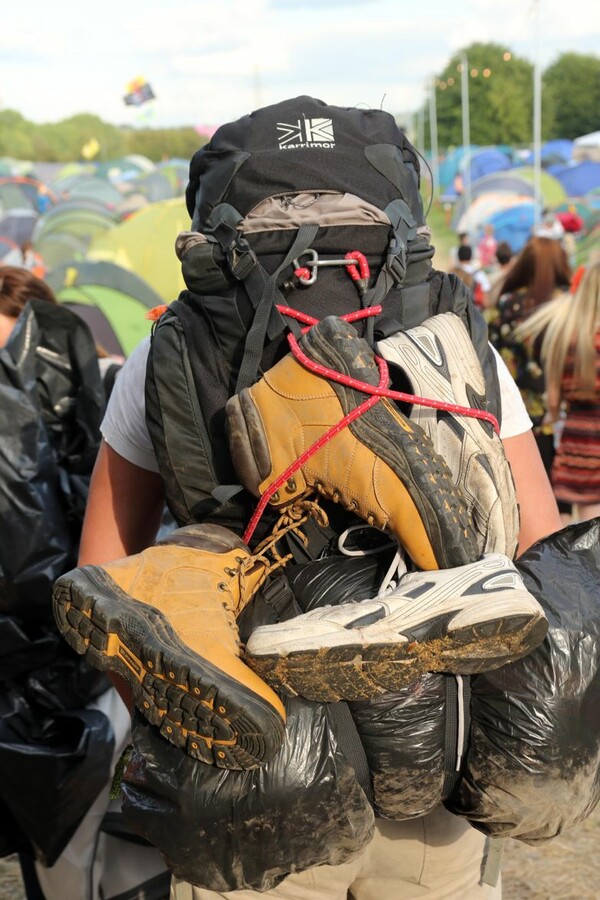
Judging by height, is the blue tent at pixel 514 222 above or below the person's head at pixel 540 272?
below

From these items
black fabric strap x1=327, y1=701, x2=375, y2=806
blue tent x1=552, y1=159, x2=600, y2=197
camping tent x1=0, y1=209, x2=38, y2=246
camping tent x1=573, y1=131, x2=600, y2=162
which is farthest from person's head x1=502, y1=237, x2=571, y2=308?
camping tent x1=573, y1=131, x2=600, y2=162

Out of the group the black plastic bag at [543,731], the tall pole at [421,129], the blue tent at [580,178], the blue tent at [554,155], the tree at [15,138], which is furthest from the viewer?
the tree at [15,138]

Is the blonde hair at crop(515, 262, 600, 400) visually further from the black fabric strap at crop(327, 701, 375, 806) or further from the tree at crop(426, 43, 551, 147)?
the tree at crop(426, 43, 551, 147)

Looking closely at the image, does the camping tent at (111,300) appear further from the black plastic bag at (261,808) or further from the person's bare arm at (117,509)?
the black plastic bag at (261,808)

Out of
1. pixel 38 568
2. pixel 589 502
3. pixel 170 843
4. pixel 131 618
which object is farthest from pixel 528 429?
pixel 589 502

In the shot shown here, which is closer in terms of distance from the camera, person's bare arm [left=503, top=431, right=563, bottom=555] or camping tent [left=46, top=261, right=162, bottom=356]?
person's bare arm [left=503, top=431, right=563, bottom=555]

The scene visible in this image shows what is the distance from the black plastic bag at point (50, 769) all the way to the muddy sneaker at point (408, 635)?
1.66m

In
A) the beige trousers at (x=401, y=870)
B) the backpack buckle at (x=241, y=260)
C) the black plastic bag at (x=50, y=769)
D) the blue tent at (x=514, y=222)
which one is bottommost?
the blue tent at (x=514, y=222)

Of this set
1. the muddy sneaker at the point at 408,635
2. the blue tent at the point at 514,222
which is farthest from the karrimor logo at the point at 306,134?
→ the blue tent at the point at 514,222

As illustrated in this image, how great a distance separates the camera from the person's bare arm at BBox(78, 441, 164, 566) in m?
1.79

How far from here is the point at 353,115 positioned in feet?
5.26

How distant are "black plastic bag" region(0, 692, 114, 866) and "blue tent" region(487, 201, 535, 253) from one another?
21392mm

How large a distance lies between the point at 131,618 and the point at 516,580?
498 mm

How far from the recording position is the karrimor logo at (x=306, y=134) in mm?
1541
